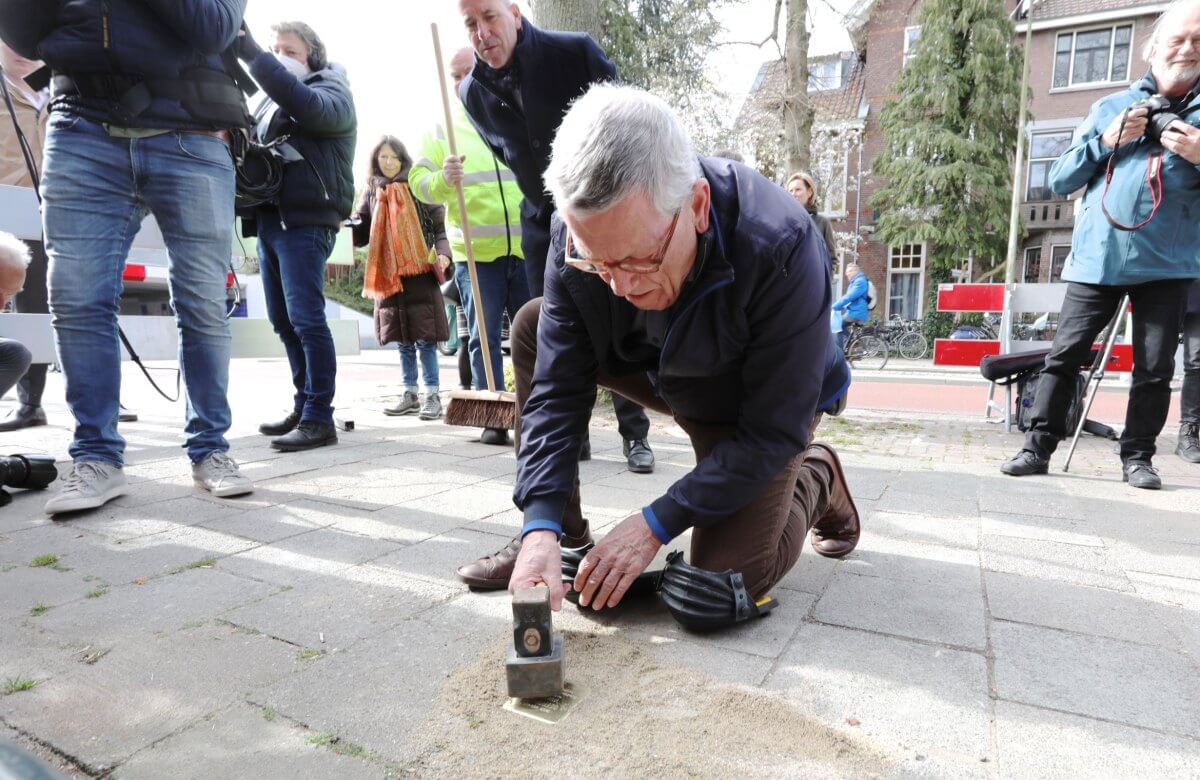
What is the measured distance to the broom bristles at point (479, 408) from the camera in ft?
10.4

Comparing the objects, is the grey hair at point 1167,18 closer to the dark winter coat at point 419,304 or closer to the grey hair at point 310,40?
the grey hair at point 310,40

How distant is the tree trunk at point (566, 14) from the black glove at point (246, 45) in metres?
2.18

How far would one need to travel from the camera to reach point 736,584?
167 cm

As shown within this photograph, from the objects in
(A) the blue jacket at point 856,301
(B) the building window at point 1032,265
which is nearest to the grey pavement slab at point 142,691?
(A) the blue jacket at point 856,301

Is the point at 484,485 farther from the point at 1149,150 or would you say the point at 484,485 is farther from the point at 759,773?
the point at 1149,150

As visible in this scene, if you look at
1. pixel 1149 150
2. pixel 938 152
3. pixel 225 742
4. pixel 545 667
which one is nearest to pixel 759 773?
pixel 545 667

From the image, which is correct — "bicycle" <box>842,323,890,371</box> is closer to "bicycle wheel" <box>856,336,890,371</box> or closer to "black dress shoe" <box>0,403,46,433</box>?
"bicycle wheel" <box>856,336,890,371</box>

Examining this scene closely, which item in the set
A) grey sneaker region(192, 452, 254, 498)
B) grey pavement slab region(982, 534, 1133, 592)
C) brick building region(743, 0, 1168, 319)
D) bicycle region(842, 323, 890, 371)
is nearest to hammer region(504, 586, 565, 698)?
grey pavement slab region(982, 534, 1133, 592)

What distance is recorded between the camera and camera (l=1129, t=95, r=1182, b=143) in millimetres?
3002

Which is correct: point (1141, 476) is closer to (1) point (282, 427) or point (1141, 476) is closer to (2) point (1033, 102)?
(1) point (282, 427)

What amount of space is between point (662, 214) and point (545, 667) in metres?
0.88

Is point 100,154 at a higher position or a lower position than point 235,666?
higher

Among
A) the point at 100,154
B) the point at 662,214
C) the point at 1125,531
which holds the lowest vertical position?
the point at 1125,531

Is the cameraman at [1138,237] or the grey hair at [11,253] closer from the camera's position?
the grey hair at [11,253]
